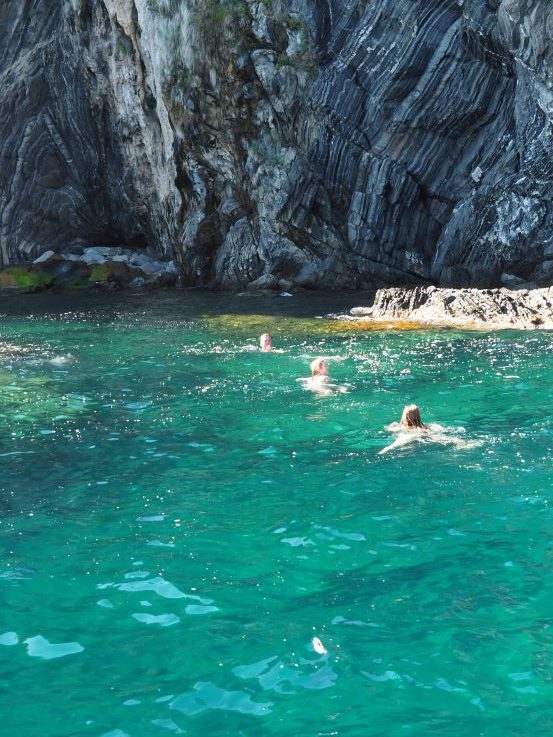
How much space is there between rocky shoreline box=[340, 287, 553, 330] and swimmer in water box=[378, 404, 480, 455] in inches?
450

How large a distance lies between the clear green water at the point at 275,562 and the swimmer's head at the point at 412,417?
20.4 inches

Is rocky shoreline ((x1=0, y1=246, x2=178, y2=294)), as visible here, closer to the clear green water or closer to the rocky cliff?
the rocky cliff

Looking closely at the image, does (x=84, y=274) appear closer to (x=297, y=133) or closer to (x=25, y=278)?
(x=25, y=278)

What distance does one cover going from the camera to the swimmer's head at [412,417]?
12.2 m

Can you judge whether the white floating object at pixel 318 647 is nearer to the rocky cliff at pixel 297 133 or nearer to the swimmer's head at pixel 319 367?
the swimmer's head at pixel 319 367

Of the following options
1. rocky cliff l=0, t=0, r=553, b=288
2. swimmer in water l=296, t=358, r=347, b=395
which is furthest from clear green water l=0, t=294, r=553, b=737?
rocky cliff l=0, t=0, r=553, b=288

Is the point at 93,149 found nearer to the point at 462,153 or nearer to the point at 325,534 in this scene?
the point at 462,153

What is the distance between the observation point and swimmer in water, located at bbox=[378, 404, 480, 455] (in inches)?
478

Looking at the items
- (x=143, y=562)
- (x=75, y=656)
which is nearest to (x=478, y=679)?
(x=75, y=656)

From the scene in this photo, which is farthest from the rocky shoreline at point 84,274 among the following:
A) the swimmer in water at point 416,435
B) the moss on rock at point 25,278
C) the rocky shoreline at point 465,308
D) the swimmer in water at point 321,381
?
the swimmer in water at point 416,435

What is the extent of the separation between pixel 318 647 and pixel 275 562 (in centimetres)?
179

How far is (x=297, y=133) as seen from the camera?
36750 millimetres

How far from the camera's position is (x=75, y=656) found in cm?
649

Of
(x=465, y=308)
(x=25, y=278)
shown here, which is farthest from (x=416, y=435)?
(x=25, y=278)
